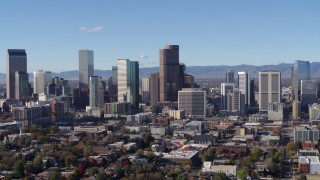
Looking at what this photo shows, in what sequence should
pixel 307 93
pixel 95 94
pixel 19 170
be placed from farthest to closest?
pixel 307 93 → pixel 95 94 → pixel 19 170

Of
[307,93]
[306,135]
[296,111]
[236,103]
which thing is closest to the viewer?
[306,135]

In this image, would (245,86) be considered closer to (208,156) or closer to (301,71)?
(301,71)

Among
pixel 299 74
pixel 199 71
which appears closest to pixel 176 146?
pixel 299 74

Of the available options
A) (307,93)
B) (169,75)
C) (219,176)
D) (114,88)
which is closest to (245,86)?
(307,93)

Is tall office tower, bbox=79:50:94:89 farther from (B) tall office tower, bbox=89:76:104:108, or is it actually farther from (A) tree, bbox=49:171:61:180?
(A) tree, bbox=49:171:61:180

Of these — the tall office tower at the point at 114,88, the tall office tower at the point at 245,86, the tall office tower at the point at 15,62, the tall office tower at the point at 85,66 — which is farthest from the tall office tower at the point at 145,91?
the tall office tower at the point at 85,66

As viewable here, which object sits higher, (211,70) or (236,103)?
(211,70)

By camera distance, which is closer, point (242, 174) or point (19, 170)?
point (242, 174)

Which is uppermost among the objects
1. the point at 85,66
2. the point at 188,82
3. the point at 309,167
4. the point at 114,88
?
the point at 85,66
